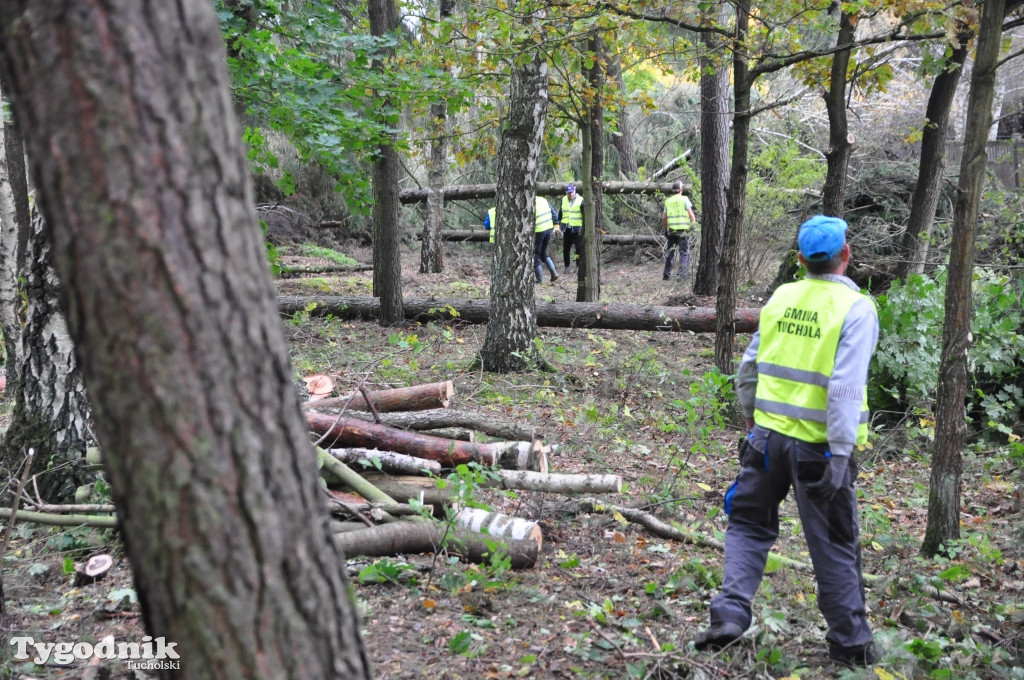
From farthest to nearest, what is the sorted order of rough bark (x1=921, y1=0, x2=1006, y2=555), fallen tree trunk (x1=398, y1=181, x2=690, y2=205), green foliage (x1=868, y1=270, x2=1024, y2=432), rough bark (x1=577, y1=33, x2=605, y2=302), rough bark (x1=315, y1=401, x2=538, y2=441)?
fallen tree trunk (x1=398, y1=181, x2=690, y2=205) < rough bark (x1=577, y1=33, x2=605, y2=302) < green foliage (x1=868, y1=270, x2=1024, y2=432) < rough bark (x1=315, y1=401, x2=538, y2=441) < rough bark (x1=921, y1=0, x2=1006, y2=555)

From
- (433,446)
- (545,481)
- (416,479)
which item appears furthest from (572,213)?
(416,479)

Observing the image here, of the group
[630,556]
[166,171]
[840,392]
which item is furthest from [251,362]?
[630,556]

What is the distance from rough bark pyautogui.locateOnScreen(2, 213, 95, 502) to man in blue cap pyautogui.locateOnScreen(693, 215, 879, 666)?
13.6 ft

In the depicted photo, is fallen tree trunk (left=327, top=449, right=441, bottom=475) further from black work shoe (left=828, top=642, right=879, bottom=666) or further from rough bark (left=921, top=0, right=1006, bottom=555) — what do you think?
rough bark (left=921, top=0, right=1006, bottom=555)

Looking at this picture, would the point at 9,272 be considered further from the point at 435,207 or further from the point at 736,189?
the point at 435,207

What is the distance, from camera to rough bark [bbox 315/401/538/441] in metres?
6.27

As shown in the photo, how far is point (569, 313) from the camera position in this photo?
11430mm

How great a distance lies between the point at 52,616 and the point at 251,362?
10.3 feet

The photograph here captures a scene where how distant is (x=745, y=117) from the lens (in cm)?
709

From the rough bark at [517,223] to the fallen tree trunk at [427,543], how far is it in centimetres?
435

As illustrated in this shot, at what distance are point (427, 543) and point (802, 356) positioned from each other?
7.87 ft

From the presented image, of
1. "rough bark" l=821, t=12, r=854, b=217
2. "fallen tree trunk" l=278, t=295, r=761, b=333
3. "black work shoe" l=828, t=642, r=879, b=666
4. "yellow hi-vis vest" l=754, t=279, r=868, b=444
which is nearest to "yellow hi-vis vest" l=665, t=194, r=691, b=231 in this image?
"fallen tree trunk" l=278, t=295, r=761, b=333

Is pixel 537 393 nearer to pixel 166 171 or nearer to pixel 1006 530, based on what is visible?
pixel 1006 530

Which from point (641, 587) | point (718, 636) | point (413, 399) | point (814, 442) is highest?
point (814, 442)
